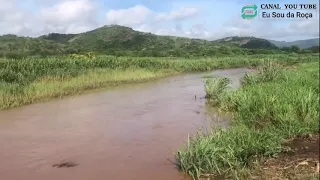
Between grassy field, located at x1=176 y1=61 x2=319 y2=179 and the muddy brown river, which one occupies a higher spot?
grassy field, located at x1=176 y1=61 x2=319 y2=179

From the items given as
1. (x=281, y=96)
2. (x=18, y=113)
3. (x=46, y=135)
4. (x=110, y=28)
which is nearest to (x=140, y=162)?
(x=46, y=135)

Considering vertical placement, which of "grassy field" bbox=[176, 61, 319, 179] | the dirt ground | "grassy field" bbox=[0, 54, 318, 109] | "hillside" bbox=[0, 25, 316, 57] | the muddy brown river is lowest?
the muddy brown river

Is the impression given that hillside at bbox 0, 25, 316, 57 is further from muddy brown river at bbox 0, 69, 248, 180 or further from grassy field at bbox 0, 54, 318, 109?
muddy brown river at bbox 0, 69, 248, 180

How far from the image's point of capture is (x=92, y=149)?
7246 millimetres

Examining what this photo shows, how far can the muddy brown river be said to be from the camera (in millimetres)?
6004

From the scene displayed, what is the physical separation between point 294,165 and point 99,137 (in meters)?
4.50

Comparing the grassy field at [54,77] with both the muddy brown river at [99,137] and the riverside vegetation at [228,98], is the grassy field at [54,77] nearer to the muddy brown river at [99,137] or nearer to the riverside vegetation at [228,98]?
the riverside vegetation at [228,98]

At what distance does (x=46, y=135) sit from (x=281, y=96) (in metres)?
5.43

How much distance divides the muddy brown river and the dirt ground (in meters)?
1.31

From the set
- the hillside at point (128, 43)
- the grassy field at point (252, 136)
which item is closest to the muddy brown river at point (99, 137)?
the grassy field at point (252, 136)

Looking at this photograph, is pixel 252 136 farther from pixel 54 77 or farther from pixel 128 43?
pixel 128 43

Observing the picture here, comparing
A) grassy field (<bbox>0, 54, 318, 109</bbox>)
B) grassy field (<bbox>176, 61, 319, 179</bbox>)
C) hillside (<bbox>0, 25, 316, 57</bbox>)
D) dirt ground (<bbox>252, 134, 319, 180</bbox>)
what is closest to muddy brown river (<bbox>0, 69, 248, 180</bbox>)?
grassy field (<bbox>176, 61, 319, 179</bbox>)

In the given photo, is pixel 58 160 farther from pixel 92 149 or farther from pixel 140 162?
pixel 140 162

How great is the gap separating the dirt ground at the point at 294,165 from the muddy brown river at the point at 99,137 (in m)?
1.31
